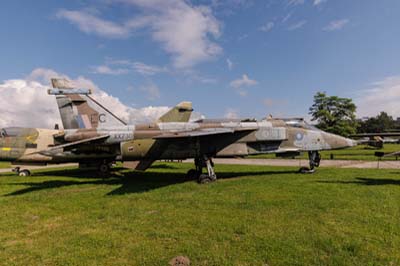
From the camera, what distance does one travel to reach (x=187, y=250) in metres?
4.46

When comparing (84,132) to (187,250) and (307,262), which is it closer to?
(187,250)

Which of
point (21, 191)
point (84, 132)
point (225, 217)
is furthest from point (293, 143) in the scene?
point (21, 191)

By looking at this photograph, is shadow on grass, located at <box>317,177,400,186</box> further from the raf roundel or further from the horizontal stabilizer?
the horizontal stabilizer

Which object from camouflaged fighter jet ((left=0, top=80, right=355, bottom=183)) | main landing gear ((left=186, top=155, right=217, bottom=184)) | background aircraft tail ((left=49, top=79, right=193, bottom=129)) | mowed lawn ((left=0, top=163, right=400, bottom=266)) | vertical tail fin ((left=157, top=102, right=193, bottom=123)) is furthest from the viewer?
vertical tail fin ((left=157, top=102, right=193, bottom=123))

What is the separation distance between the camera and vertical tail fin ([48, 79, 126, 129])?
48.1 feet

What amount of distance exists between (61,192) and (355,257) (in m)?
10.5

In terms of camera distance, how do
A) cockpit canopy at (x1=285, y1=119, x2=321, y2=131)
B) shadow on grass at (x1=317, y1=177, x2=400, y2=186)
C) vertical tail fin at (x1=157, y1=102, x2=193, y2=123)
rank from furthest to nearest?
1. vertical tail fin at (x1=157, y1=102, x2=193, y2=123)
2. cockpit canopy at (x1=285, y1=119, x2=321, y2=131)
3. shadow on grass at (x1=317, y1=177, x2=400, y2=186)

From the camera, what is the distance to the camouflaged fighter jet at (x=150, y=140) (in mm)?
11641

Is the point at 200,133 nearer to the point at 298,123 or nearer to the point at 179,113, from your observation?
the point at 179,113

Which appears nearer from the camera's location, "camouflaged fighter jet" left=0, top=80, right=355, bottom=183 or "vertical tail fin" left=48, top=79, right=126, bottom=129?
"camouflaged fighter jet" left=0, top=80, right=355, bottom=183

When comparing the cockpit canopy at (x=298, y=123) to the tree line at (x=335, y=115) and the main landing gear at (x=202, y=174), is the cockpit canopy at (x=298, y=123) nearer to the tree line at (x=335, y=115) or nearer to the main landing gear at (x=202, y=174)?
→ the main landing gear at (x=202, y=174)

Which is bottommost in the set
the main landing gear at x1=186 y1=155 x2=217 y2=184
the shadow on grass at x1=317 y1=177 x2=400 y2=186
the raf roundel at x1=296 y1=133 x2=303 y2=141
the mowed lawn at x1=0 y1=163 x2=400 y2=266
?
the mowed lawn at x1=0 y1=163 x2=400 y2=266

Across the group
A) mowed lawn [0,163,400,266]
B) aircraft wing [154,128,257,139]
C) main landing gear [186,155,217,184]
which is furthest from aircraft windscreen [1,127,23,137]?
A: main landing gear [186,155,217,184]

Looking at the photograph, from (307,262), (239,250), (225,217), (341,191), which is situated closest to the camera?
(307,262)
